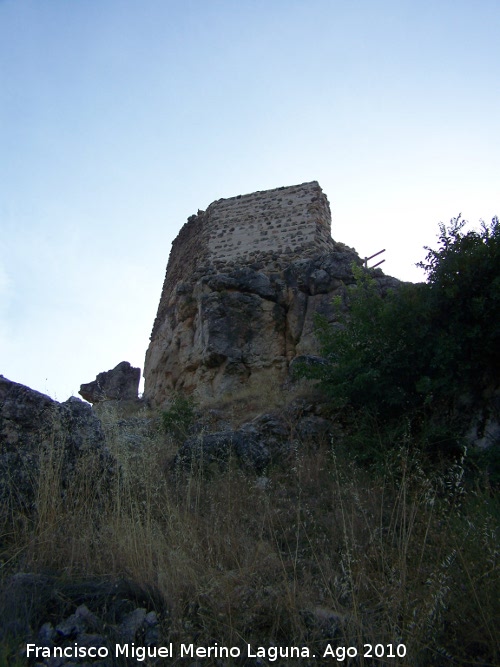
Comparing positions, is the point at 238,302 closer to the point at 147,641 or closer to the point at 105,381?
the point at 105,381

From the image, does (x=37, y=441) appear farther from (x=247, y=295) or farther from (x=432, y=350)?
(x=247, y=295)

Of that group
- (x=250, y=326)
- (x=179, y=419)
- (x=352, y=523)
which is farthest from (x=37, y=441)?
(x=250, y=326)

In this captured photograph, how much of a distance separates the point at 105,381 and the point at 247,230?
5028 millimetres

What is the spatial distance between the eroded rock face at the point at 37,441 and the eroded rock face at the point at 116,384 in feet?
29.8

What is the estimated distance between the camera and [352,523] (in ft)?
12.6

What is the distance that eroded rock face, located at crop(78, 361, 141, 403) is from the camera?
13.9 metres

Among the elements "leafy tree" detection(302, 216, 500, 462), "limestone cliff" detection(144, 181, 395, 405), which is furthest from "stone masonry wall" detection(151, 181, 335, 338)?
"leafy tree" detection(302, 216, 500, 462)

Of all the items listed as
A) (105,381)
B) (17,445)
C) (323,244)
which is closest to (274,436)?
(17,445)

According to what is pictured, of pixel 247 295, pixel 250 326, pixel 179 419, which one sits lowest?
pixel 179 419

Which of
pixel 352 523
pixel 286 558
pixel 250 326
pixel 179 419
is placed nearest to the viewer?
pixel 286 558

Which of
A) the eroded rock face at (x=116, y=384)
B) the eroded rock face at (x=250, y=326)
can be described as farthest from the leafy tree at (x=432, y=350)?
the eroded rock face at (x=116, y=384)

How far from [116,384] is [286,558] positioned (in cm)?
1123

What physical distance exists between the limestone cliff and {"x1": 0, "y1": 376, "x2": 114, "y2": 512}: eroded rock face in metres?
5.08

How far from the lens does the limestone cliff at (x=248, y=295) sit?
10.4 meters
